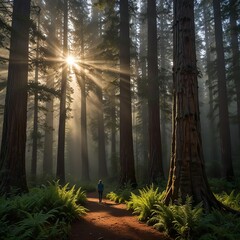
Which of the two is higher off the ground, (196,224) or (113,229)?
(196,224)

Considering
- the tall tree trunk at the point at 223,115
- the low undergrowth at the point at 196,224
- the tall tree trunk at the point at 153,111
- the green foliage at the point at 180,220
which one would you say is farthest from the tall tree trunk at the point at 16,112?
the tall tree trunk at the point at 223,115

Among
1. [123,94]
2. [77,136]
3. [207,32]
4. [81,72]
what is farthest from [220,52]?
[77,136]

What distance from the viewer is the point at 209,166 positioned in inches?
983

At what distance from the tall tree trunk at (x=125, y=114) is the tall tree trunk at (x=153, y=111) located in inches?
47.5

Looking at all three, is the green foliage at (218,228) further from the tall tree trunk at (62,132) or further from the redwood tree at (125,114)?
the tall tree trunk at (62,132)

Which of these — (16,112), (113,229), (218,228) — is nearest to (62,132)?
(16,112)

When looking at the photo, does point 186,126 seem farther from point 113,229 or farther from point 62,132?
point 62,132

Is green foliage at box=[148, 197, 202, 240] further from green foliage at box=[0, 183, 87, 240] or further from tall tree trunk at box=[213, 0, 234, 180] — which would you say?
tall tree trunk at box=[213, 0, 234, 180]

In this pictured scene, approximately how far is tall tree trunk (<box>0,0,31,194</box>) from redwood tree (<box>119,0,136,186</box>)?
17.5 feet

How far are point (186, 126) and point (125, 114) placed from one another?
6.94 meters

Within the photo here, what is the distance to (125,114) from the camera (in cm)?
1397

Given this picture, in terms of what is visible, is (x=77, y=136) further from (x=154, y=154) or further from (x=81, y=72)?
(x=154, y=154)

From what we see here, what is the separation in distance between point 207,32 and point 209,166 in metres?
20.5

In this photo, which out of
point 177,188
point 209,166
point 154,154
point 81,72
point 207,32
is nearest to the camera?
point 177,188
